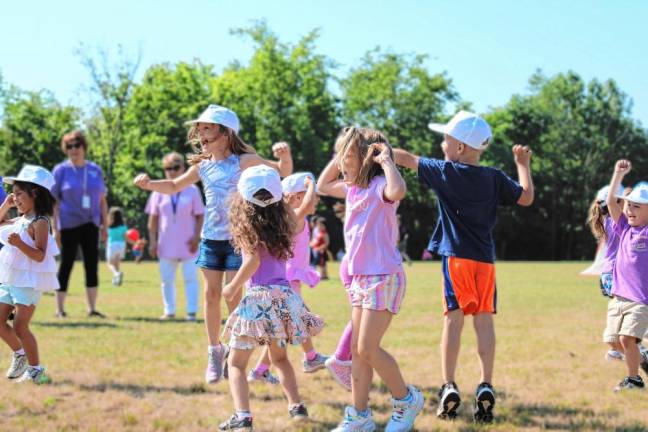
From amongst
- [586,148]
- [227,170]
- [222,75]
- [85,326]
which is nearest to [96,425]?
[227,170]

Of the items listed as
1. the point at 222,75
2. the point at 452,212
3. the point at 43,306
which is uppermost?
the point at 222,75

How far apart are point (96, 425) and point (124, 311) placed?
7.47m

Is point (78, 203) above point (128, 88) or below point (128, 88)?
below

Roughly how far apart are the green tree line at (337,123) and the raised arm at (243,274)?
140 ft

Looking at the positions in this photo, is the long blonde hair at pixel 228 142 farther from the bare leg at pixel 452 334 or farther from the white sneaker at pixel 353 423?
the white sneaker at pixel 353 423

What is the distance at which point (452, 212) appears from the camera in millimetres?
5582

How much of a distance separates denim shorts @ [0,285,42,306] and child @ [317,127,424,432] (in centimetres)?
291

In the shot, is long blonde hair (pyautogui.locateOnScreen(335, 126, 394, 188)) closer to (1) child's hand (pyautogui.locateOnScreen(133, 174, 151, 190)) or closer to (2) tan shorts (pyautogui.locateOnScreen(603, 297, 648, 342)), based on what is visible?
(1) child's hand (pyautogui.locateOnScreen(133, 174, 151, 190))

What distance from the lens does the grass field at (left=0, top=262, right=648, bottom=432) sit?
5.34 m

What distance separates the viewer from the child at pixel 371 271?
496 centimetres

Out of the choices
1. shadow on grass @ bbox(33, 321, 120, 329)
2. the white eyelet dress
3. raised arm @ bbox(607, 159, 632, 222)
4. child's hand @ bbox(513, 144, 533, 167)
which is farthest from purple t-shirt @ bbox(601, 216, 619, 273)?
shadow on grass @ bbox(33, 321, 120, 329)

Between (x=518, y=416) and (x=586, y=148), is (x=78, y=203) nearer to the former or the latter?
(x=518, y=416)

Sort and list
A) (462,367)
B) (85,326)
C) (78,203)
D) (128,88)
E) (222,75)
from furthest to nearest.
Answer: (222,75) → (128,88) → (78,203) → (85,326) → (462,367)

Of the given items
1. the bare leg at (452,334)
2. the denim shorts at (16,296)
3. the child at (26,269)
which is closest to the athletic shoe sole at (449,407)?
the bare leg at (452,334)
